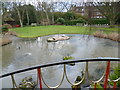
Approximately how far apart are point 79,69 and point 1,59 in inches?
63.3

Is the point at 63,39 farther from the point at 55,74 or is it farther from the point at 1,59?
the point at 55,74

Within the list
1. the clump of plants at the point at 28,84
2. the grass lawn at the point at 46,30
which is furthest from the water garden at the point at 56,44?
the clump of plants at the point at 28,84

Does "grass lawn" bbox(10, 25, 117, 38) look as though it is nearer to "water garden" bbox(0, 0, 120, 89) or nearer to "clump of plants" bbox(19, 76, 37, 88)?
"water garden" bbox(0, 0, 120, 89)

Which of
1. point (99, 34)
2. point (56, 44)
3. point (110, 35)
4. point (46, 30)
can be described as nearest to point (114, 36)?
point (110, 35)

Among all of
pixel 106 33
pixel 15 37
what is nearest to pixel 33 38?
pixel 15 37

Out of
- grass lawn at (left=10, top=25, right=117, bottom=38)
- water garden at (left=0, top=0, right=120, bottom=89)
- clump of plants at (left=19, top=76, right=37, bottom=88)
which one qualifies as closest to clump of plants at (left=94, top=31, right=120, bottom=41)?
water garden at (left=0, top=0, right=120, bottom=89)

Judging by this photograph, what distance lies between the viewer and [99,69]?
1.81 meters

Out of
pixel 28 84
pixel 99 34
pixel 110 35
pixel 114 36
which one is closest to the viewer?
pixel 28 84

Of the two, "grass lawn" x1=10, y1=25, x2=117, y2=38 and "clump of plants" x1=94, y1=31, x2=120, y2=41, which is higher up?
"grass lawn" x1=10, y1=25, x2=117, y2=38

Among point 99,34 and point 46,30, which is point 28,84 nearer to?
point 99,34

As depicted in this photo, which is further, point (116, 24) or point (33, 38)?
point (33, 38)

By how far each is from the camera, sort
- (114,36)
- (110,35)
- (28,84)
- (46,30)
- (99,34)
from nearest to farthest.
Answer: (28,84) < (114,36) < (110,35) < (99,34) < (46,30)

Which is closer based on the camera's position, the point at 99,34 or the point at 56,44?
the point at 56,44

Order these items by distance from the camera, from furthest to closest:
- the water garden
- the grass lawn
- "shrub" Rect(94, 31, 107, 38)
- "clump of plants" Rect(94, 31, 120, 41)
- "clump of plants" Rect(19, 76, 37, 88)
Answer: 1. the grass lawn
2. "shrub" Rect(94, 31, 107, 38)
3. "clump of plants" Rect(94, 31, 120, 41)
4. the water garden
5. "clump of plants" Rect(19, 76, 37, 88)
